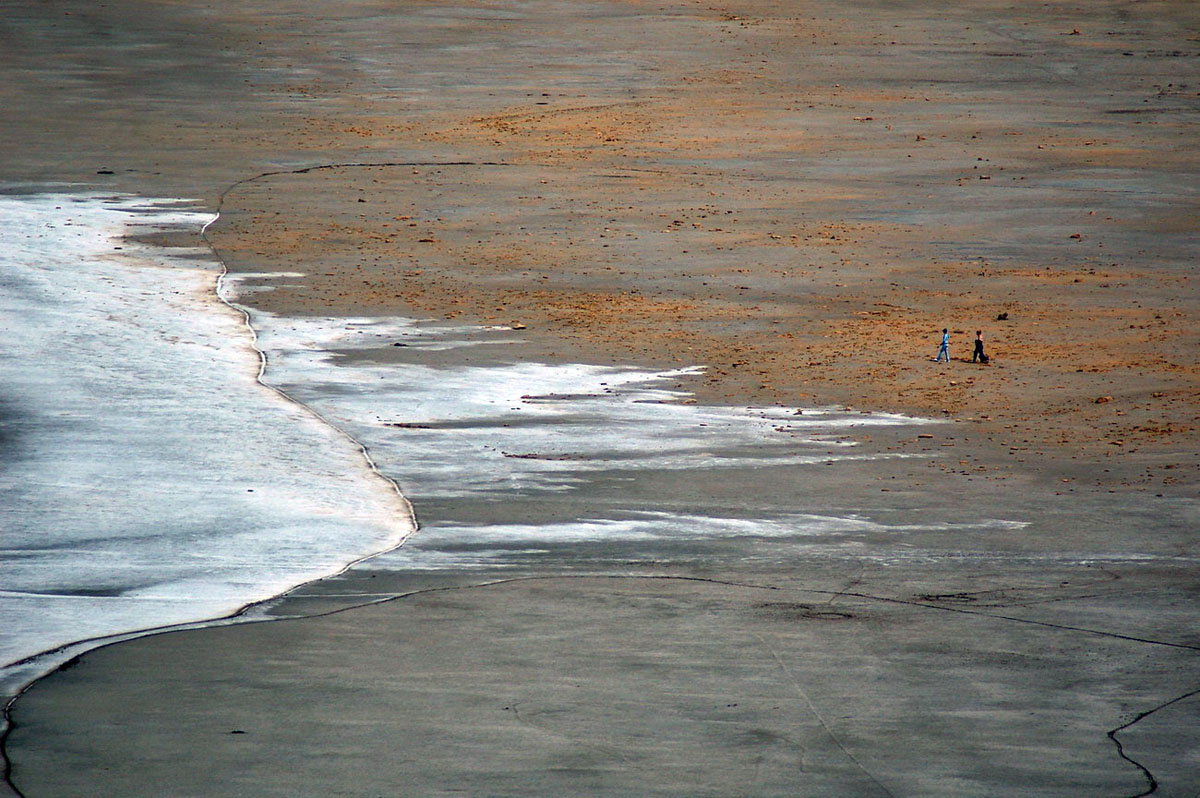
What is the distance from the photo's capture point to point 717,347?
81.4ft

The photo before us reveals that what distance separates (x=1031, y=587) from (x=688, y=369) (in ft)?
32.6

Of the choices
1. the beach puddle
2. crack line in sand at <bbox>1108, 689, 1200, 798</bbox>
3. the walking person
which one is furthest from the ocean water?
the walking person

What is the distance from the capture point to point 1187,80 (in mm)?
48469

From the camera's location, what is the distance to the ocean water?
1310 cm

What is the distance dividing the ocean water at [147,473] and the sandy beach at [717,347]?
2.43ft

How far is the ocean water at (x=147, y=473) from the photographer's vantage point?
43.0 ft

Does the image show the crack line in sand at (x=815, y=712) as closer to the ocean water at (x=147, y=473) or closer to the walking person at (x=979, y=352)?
the ocean water at (x=147, y=473)

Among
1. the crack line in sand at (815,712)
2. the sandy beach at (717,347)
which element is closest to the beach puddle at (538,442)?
the sandy beach at (717,347)

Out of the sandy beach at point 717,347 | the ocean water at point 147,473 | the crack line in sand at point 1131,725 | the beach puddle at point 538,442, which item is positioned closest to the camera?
the crack line in sand at point 1131,725

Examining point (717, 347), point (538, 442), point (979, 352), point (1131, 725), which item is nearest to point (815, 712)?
point (1131, 725)

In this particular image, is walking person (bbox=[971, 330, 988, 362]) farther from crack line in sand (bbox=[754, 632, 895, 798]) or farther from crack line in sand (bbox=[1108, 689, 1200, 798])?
crack line in sand (bbox=[1108, 689, 1200, 798])

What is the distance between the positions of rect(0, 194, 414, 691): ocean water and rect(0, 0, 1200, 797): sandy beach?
0.74m

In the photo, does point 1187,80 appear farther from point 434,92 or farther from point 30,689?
point 30,689

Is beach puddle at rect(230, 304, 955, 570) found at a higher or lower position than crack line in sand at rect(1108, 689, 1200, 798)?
lower
